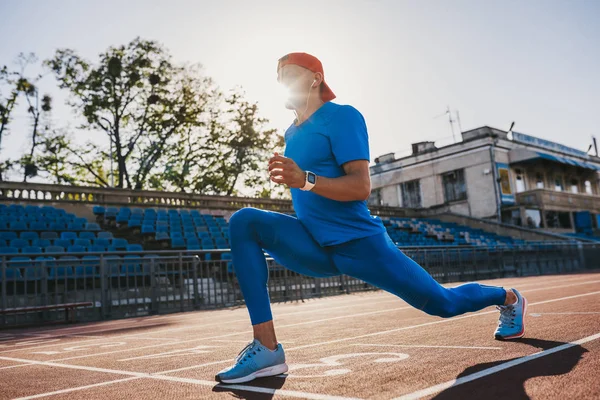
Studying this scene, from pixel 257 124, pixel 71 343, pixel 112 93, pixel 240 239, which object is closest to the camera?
pixel 240 239

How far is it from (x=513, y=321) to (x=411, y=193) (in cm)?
4246

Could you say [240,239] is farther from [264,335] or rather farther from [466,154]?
[466,154]

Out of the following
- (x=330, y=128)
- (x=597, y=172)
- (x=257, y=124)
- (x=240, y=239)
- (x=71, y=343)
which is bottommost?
(x=71, y=343)

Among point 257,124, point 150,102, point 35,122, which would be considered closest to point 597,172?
point 257,124

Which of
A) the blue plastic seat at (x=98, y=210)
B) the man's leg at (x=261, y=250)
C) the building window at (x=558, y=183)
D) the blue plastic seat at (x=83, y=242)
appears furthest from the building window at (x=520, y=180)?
the man's leg at (x=261, y=250)

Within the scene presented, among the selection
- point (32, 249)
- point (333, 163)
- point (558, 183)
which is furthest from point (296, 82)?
point (558, 183)

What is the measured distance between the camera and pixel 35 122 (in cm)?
3644

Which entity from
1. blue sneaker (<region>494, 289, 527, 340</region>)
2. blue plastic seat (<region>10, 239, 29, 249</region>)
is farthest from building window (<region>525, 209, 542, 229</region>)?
blue sneaker (<region>494, 289, 527, 340</region>)

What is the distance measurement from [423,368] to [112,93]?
3522cm

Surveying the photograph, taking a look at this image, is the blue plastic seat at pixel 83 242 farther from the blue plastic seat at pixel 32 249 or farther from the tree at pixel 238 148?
the tree at pixel 238 148

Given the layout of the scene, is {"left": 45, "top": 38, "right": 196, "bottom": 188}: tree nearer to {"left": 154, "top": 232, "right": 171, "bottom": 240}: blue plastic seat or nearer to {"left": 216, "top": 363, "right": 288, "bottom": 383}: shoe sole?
{"left": 154, "top": 232, "right": 171, "bottom": 240}: blue plastic seat

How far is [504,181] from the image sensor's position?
39.4 m

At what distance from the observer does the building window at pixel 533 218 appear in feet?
126

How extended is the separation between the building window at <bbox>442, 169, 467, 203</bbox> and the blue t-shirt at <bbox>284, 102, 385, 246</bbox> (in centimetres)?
3991
